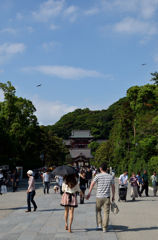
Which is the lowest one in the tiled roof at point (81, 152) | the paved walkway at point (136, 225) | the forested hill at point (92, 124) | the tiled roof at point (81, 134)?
the paved walkway at point (136, 225)

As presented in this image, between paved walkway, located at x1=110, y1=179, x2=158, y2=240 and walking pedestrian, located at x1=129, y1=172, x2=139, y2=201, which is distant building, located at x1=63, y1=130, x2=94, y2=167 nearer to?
walking pedestrian, located at x1=129, y1=172, x2=139, y2=201

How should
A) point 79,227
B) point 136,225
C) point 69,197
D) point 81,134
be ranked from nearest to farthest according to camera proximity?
point 69,197 < point 79,227 < point 136,225 < point 81,134

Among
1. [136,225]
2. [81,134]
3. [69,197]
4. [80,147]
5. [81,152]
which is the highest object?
[81,134]

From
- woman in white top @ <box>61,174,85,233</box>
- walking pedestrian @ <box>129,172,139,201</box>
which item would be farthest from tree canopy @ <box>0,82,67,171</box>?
woman in white top @ <box>61,174,85,233</box>

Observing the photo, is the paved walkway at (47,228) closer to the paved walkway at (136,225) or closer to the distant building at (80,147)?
the paved walkway at (136,225)

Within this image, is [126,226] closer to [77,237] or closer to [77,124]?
[77,237]

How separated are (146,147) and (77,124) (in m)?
103

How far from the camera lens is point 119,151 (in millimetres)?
50531

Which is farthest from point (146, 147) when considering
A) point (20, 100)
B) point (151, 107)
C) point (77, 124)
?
point (77, 124)

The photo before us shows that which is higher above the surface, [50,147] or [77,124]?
[77,124]

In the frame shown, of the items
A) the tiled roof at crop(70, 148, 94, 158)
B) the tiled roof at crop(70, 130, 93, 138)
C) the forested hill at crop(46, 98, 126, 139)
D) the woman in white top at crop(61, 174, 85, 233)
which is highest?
the forested hill at crop(46, 98, 126, 139)

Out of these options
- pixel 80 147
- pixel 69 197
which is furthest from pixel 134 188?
pixel 80 147

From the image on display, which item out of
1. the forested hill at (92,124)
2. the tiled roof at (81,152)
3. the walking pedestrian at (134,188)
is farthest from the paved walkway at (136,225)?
the forested hill at (92,124)

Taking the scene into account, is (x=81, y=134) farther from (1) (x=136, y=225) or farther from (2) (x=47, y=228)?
(2) (x=47, y=228)
